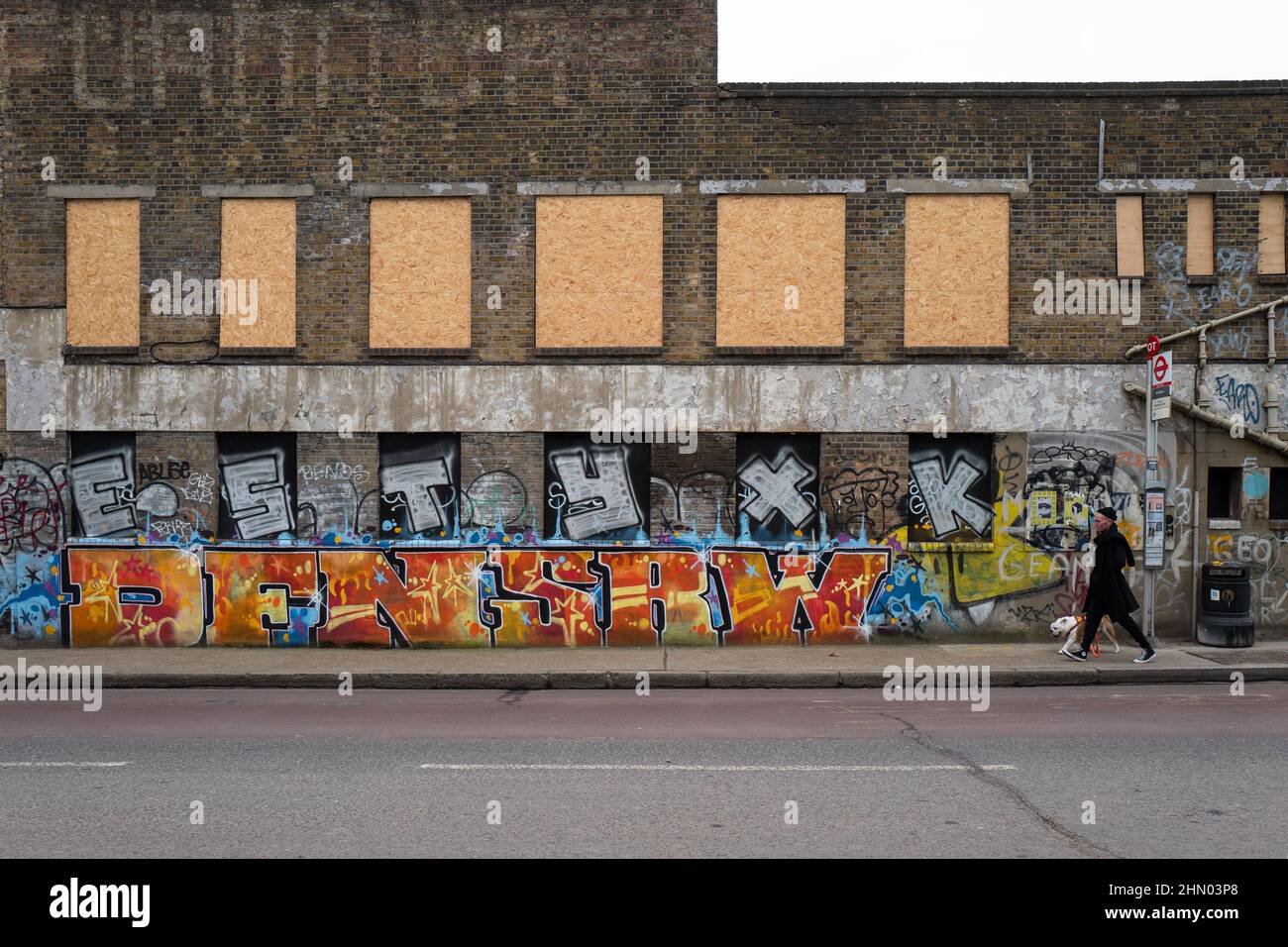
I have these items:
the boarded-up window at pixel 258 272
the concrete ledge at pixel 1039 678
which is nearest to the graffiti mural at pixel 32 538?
the boarded-up window at pixel 258 272

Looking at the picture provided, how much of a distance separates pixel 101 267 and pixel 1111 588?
13.1 metres

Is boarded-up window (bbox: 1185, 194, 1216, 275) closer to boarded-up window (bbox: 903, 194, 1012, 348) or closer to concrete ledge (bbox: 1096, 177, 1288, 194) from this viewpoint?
concrete ledge (bbox: 1096, 177, 1288, 194)

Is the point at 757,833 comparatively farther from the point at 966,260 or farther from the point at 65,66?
the point at 65,66

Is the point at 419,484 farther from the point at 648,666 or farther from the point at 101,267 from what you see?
the point at 101,267

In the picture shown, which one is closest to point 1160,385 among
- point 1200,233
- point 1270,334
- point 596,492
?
point 1270,334

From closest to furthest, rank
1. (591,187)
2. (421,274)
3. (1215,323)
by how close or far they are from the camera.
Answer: (1215,323) → (591,187) → (421,274)

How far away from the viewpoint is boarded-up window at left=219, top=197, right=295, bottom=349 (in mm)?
14680

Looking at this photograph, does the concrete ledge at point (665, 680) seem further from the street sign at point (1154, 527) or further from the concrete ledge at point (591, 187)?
the concrete ledge at point (591, 187)

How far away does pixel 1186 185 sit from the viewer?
14367 mm

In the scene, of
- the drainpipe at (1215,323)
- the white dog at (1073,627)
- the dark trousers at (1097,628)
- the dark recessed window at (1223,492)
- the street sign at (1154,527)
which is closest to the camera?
the dark trousers at (1097,628)

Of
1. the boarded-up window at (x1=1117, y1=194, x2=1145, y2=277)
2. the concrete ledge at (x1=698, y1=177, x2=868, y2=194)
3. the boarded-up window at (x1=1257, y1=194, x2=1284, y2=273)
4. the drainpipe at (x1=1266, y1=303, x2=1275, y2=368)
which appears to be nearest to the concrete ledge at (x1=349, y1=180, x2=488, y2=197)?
the concrete ledge at (x1=698, y1=177, x2=868, y2=194)

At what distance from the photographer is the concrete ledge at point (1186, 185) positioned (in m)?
14.4

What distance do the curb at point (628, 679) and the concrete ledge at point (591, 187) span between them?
614 centimetres

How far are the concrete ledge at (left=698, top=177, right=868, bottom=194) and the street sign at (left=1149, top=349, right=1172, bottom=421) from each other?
415 centimetres
